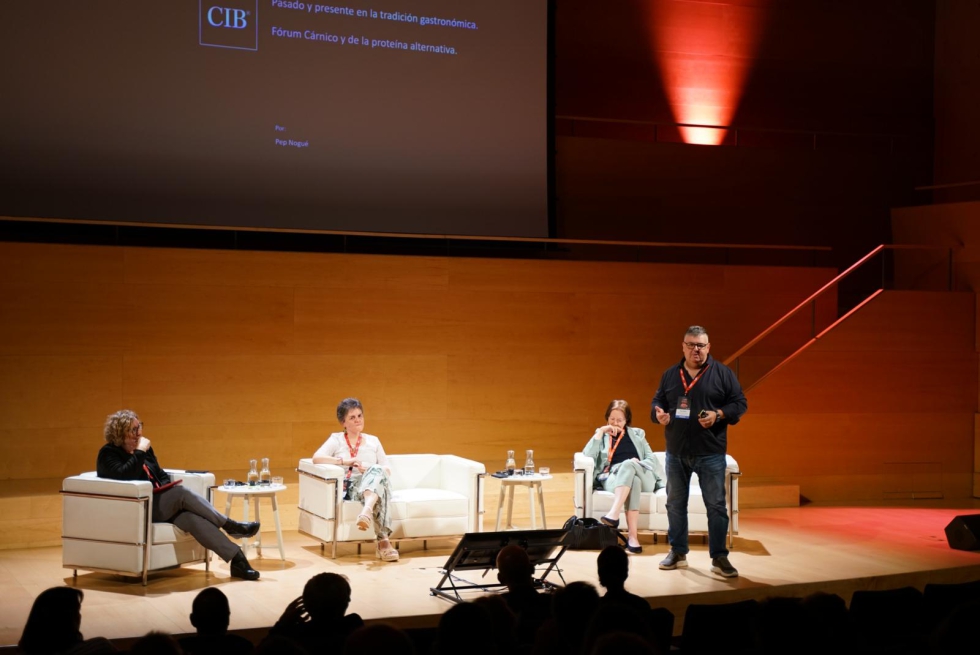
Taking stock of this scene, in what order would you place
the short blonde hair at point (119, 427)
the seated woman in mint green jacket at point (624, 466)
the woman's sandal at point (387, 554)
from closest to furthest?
the short blonde hair at point (119, 427) < the woman's sandal at point (387, 554) < the seated woman in mint green jacket at point (624, 466)

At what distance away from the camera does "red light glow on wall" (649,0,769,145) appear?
449 inches

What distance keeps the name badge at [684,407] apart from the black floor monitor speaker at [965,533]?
7.07 feet

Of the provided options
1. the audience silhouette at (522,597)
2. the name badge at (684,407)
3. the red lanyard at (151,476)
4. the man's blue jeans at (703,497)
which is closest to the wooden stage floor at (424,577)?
the man's blue jeans at (703,497)

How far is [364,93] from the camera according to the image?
901 cm

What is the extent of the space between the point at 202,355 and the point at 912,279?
22.3 feet

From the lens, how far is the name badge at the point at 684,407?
22.0 feet

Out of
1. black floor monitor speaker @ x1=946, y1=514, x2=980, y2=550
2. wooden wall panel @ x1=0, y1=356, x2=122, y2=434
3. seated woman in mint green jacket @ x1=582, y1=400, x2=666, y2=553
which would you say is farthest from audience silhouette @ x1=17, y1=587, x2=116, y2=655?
black floor monitor speaker @ x1=946, y1=514, x2=980, y2=550

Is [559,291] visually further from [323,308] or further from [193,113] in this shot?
[193,113]

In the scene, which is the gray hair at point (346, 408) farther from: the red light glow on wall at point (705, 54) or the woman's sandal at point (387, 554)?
the red light glow on wall at point (705, 54)

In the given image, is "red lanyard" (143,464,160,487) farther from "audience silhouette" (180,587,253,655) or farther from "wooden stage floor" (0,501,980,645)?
"audience silhouette" (180,587,253,655)

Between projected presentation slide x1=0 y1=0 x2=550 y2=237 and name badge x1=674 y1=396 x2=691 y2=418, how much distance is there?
10.7 ft

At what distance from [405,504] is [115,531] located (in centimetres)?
180

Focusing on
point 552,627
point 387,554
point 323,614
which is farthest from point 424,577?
point 552,627

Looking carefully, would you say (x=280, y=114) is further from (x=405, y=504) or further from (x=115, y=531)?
(x=115, y=531)
